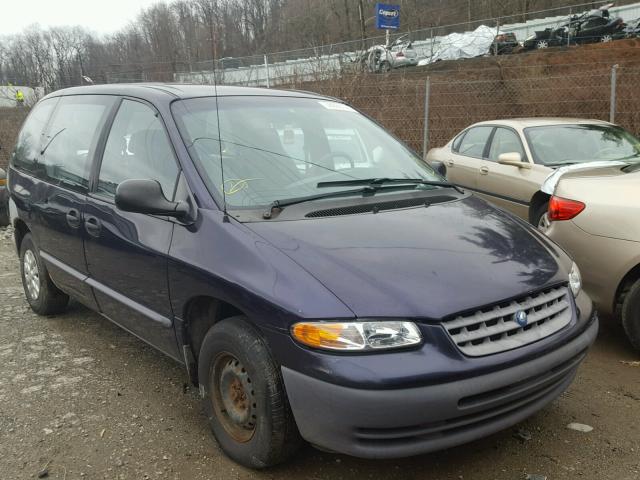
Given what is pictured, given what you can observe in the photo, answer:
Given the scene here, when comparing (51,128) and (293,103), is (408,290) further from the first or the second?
(51,128)

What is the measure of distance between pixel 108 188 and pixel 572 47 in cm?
2224

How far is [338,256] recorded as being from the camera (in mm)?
2381

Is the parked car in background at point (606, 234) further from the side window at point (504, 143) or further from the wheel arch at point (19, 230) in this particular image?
the wheel arch at point (19, 230)

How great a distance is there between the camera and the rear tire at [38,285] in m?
4.59

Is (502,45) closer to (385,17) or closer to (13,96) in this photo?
(385,17)

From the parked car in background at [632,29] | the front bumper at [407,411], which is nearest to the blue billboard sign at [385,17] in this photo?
the parked car in background at [632,29]

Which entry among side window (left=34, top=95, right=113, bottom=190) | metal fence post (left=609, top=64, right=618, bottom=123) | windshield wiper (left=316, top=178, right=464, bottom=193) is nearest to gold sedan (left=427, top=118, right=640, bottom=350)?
windshield wiper (left=316, top=178, right=464, bottom=193)

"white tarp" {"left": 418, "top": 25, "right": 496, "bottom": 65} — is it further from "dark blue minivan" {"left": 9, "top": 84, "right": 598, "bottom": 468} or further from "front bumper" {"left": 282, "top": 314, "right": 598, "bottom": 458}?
"front bumper" {"left": 282, "top": 314, "right": 598, "bottom": 458}

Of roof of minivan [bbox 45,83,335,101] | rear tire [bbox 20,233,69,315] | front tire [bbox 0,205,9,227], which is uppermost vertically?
roof of minivan [bbox 45,83,335,101]

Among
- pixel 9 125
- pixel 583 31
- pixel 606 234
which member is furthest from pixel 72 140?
pixel 583 31

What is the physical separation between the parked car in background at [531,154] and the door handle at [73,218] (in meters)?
4.35

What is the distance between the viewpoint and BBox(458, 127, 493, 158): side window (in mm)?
7355

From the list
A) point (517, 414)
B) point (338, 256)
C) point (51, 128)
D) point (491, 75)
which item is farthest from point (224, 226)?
point (491, 75)

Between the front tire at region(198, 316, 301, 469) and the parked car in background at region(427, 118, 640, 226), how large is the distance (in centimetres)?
418
